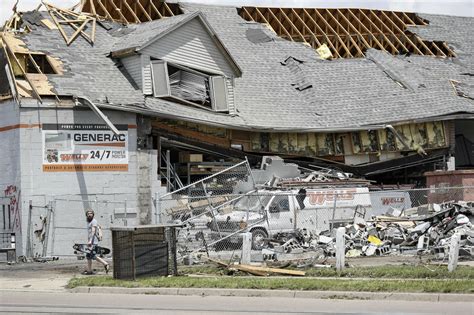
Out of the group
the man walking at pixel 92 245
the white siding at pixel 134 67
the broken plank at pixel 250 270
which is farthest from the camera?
the white siding at pixel 134 67

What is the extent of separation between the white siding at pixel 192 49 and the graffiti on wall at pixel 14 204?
6861 mm

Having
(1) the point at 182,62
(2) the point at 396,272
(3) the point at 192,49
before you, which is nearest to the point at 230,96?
(3) the point at 192,49

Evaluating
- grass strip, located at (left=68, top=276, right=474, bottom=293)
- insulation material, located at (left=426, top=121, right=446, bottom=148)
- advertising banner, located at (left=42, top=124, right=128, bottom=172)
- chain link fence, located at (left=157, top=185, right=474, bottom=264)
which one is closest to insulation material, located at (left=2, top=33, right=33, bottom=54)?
advertising banner, located at (left=42, top=124, right=128, bottom=172)

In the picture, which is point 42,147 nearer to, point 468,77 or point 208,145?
point 208,145

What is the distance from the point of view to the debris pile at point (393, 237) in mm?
24641

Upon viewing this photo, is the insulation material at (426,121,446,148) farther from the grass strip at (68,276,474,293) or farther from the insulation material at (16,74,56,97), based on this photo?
the grass strip at (68,276,474,293)

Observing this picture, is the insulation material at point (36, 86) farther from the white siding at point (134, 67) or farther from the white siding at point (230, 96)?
the white siding at point (230, 96)

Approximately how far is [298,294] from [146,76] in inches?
676

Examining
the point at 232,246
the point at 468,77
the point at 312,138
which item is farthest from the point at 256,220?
the point at 468,77

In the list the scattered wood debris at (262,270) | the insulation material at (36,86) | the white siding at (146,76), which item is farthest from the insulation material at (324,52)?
the scattered wood debris at (262,270)

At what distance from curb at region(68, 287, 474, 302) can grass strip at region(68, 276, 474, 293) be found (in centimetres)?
25

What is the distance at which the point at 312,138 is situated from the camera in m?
37.7

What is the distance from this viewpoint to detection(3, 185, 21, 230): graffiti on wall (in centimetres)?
3062

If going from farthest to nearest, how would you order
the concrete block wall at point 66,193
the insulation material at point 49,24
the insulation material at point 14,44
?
the insulation material at point 49,24 < the insulation material at point 14,44 < the concrete block wall at point 66,193
